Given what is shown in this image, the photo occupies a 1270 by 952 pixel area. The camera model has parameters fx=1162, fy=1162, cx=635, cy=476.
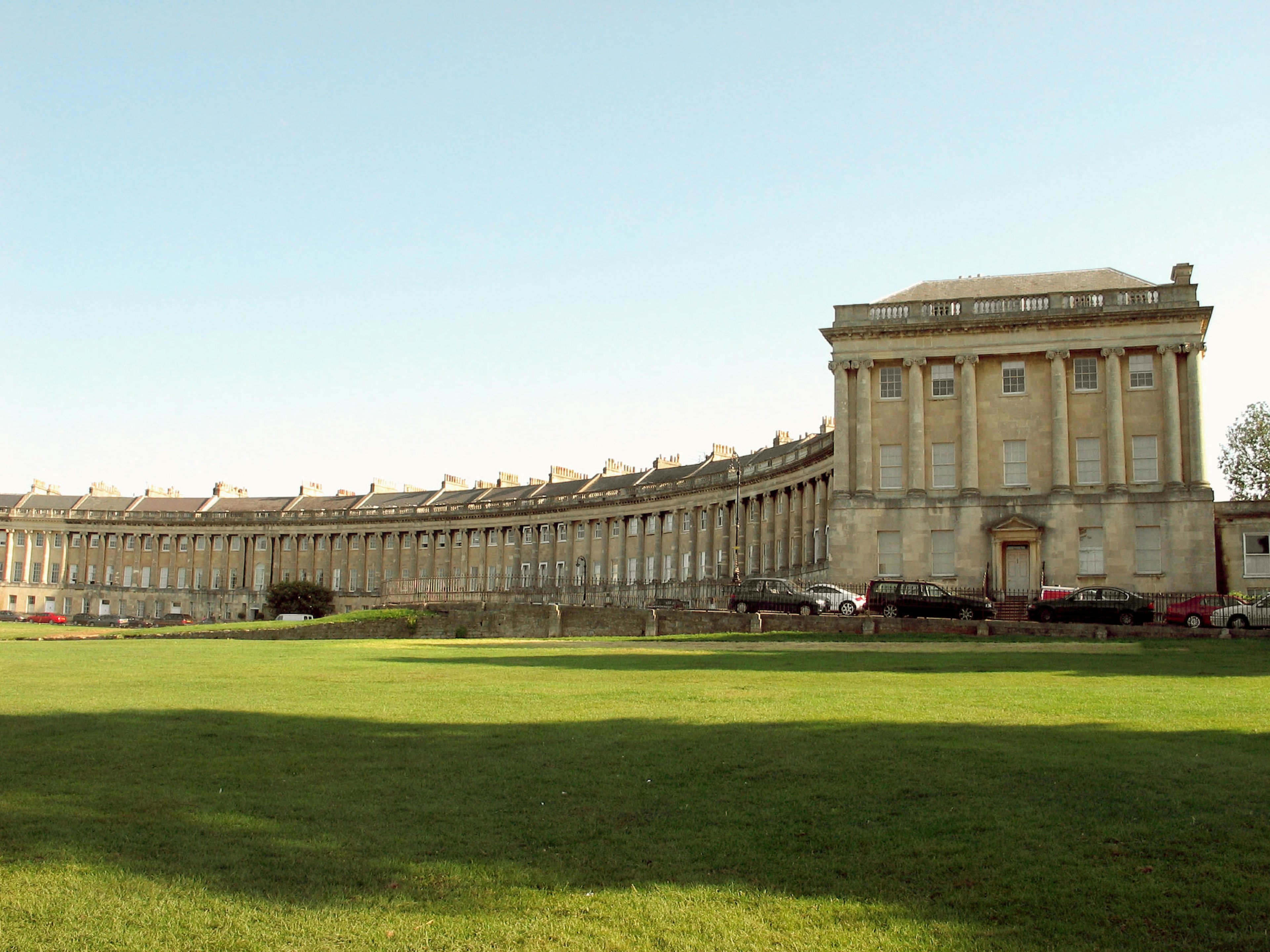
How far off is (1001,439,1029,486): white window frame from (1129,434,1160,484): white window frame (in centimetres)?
450

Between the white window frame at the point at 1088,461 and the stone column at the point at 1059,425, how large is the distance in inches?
15.2

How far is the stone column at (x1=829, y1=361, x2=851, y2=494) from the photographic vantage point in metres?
54.6

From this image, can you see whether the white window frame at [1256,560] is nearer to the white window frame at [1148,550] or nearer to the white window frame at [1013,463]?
the white window frame at [1148,550]

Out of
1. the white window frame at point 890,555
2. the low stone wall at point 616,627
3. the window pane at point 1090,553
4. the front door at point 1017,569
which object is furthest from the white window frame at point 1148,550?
the low stone wall at point 616,627

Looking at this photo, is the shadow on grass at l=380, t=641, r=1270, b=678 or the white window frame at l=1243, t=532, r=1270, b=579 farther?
the white window frame at l=1243, t=532, r=1270, b=579

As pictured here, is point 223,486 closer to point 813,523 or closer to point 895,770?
point 813,523

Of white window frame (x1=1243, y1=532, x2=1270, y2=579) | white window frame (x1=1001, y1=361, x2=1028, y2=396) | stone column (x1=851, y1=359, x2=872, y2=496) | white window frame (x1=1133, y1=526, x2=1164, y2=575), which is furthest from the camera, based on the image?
stone column (x1=851, y1=359, x2=872, y2=496)

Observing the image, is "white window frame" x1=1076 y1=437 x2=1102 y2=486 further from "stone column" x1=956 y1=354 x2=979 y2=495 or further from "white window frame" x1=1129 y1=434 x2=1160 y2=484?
"stone column" x1=956 y1=354 x2=979 y2=495

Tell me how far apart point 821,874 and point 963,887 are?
37.7 inches

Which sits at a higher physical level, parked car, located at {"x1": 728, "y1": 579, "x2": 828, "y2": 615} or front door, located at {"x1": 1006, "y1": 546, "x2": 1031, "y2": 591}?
front door, located at {"x1": 1006, "y1": 546, "x2": 1031, "y2": 591}

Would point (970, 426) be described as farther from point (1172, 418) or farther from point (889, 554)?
point (1172, 418)

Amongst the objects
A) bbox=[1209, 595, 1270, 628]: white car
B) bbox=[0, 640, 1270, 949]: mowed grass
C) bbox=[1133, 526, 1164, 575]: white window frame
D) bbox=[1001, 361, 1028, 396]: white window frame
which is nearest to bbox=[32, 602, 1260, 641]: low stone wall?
bbox=[1209, 595, 1270, 628]: white car

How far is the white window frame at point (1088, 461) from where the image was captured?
51.7 metres

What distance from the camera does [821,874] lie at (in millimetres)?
8148
